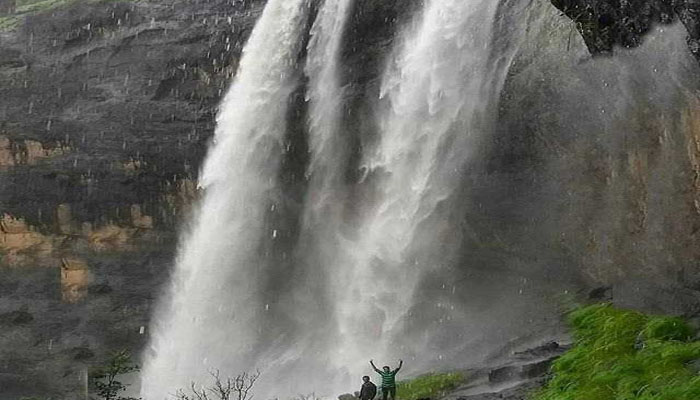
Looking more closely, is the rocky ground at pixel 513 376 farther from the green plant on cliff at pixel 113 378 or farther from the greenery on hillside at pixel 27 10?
the greenery on hillside at pixel 27 10

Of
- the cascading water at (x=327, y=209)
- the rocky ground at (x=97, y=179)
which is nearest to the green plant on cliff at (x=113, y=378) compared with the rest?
the cascading water at (x=327, y=209)

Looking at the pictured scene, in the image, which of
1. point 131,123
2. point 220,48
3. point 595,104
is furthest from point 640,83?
point 131,123

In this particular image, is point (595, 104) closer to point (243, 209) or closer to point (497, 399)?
point (497, 399)

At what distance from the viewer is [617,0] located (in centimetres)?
1480

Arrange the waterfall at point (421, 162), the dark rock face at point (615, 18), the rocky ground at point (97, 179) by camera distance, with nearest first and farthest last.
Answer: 1. the dark rock face at point (615, 18)
2. the waterfall at point (421, 162)
3. the rocky ground at point (97, 179)

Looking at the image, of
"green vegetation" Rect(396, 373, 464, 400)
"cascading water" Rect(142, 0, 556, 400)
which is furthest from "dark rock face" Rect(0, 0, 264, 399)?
"green vegetation" Rect(396, 373, 464, 400)

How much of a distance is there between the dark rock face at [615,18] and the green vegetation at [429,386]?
7.80 meters

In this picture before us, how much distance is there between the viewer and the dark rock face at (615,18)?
14648mm

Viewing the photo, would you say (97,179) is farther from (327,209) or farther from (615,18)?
(615,18)

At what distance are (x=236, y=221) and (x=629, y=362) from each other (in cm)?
1663

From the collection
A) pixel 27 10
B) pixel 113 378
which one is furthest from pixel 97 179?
pixel 113 378

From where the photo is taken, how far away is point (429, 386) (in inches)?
621

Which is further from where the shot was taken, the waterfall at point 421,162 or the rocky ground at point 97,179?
the rocky ground at point 97,179

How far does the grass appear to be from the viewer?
10.6 m
